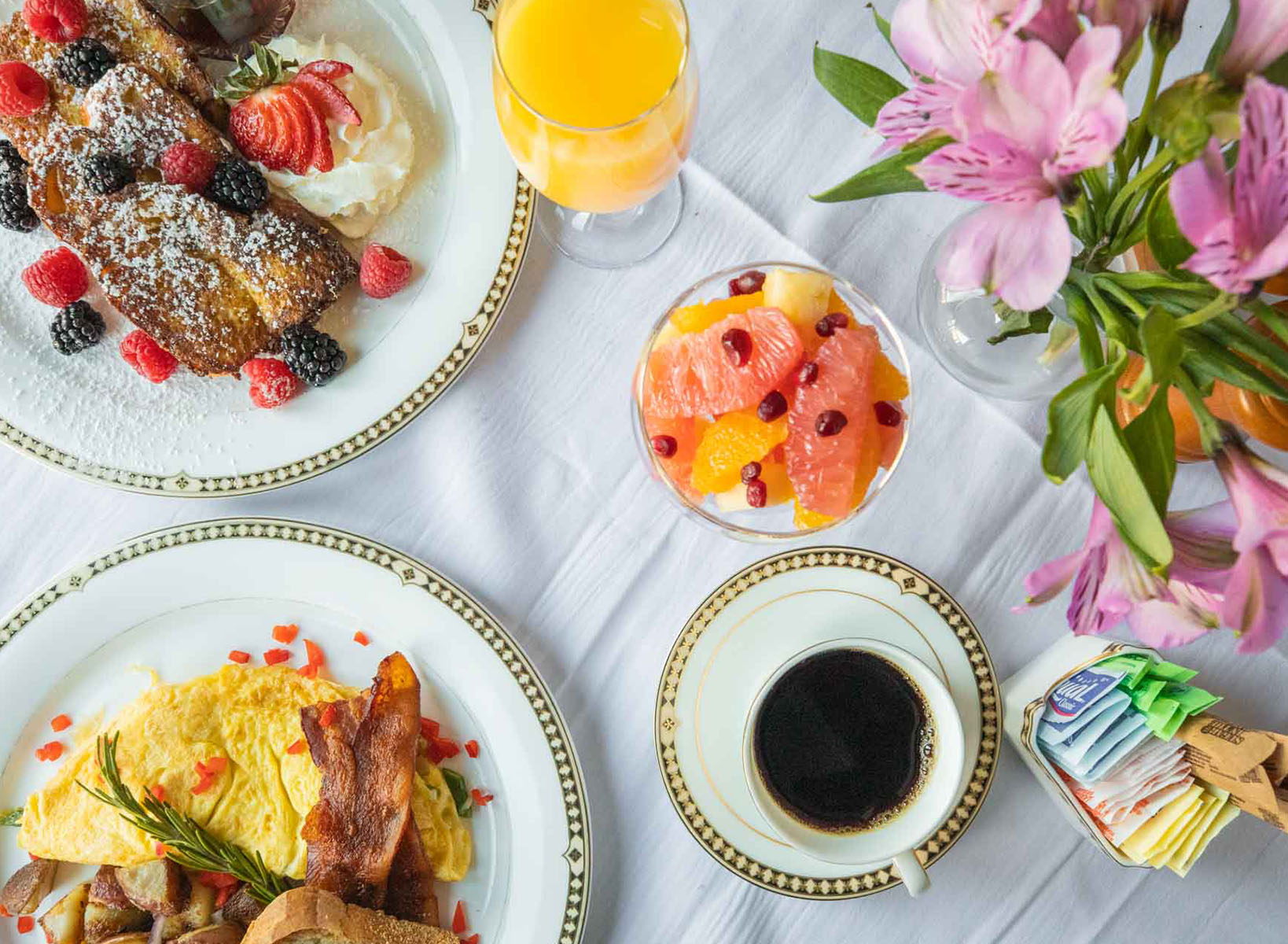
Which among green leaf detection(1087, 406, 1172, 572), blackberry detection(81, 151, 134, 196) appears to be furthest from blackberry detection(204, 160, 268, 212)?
green leaf detection(1087, 406, 1172, 572)

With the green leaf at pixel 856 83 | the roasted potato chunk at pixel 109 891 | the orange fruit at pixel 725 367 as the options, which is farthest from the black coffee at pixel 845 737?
the roasted potato chunk at pixel 109 891

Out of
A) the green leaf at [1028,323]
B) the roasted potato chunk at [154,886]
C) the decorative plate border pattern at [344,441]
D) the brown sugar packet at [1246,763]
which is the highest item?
the green leaf at [1028,323]

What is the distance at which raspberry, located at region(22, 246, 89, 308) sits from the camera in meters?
1.50

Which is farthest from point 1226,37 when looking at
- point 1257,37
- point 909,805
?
point 909,805

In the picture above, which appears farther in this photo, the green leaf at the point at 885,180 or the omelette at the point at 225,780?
the omelette at the point at 225,780

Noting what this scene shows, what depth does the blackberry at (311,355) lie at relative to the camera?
145 centimetres

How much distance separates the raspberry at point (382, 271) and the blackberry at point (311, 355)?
3.7 inches

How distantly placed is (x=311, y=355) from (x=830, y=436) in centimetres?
71

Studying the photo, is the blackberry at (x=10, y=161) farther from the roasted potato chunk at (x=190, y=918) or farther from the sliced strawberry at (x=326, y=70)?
the roasted potato chunk at (x=190, y=918)

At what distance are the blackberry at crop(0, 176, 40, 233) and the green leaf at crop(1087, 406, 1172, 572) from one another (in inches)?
56.4

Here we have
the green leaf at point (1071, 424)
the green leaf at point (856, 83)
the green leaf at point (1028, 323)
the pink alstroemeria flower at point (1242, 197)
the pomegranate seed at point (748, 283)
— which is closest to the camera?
the pink alstroemeria flower at point (1242, 197)

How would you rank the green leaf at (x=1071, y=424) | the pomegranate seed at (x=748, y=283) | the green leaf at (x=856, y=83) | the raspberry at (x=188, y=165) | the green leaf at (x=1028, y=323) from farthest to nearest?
the raspberry at (x=188, y=165) < the pomegranate seed at (x=748, y=283) < the green leaf at (x=1028, y=323) < the green leaf at (x=856, y=83) < the green leaf at (x=1071, y=424)

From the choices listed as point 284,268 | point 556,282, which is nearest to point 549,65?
point 556,282

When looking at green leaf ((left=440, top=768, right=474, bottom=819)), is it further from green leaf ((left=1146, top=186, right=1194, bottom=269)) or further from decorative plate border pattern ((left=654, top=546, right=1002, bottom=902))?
green leaf ((left=1146, top=186, right=1194, bottom=269))
